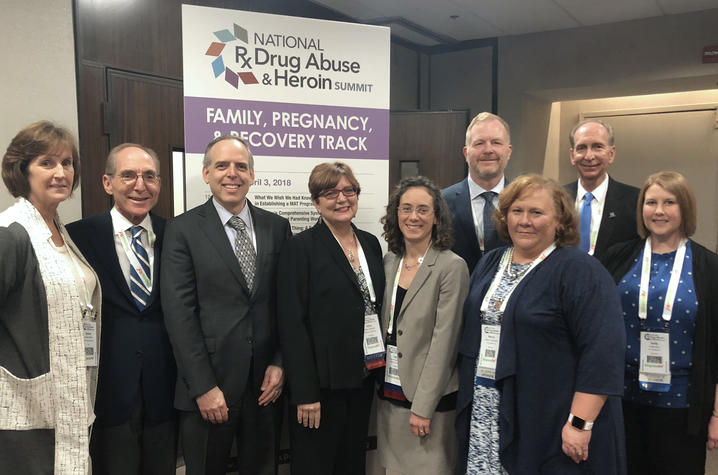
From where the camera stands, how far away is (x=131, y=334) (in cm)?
193

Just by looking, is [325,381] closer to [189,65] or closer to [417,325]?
[417,325]

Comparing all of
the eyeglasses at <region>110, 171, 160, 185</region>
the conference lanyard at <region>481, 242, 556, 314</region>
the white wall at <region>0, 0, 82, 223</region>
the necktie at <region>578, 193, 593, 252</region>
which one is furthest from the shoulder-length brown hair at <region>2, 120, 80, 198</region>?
the necktie at <region>578, 193, 593, 252</region>

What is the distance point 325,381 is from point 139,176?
112 cm

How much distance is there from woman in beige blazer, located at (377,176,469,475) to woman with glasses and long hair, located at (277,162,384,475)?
100mm

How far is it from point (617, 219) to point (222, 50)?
2176mm

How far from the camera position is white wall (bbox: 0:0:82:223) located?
2510 mm

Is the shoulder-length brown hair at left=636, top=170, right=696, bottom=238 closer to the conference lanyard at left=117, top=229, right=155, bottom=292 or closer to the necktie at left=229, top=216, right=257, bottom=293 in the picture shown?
the necktie at left=229, top=216, right=257, bottom=293

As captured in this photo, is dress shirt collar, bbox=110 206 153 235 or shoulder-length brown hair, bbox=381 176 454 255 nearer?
dress shirt collar, bbox=110 206 153 235

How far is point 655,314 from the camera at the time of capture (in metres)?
2.08

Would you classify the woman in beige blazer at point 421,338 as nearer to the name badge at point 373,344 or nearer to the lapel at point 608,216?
the name badge at point 373,344

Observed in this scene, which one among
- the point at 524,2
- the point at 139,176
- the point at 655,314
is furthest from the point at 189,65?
the point at 524,2

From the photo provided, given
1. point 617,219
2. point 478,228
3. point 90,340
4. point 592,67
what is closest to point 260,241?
point 90,340

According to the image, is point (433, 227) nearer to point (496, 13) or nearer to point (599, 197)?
point (599, 197)

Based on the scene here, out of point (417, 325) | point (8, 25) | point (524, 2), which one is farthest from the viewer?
point (524, 2)
